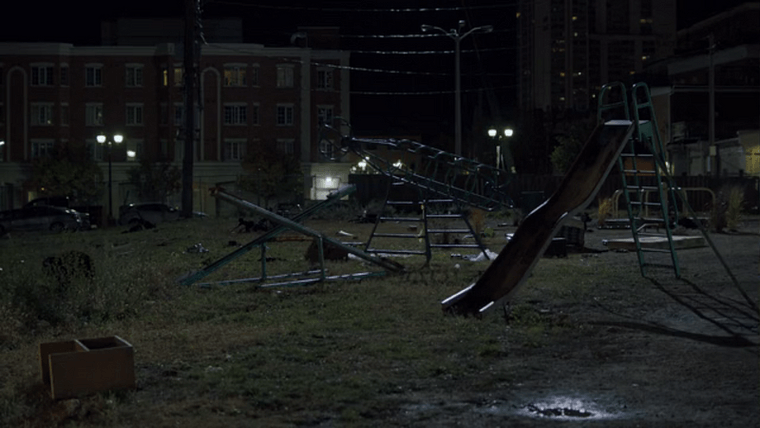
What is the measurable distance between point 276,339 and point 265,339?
122 millimetres

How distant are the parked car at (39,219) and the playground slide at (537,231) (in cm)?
3027

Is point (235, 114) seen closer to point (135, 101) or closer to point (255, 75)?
point (255, 75)

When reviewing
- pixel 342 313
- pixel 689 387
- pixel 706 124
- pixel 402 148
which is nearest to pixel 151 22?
pixel 706 124

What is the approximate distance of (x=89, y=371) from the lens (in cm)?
753

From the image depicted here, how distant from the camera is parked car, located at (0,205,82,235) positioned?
39094mm

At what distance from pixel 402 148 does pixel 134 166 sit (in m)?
51.0

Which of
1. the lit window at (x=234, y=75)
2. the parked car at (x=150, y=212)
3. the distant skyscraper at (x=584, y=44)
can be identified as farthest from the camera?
the distant skyscraper at (x=584, y=44)

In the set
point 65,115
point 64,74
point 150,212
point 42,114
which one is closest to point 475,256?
point 150,212

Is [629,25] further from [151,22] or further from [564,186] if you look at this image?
[564,186]

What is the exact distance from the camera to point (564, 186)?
12.4m

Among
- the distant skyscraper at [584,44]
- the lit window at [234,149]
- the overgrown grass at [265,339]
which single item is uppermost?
the distant skyscraper at [584,44]

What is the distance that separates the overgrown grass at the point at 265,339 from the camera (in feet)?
23.6

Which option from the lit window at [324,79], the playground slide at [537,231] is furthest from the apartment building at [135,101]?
the playground slide at [537,231]

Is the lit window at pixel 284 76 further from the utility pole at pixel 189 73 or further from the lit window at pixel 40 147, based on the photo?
the utility pole at pixel 189 73
